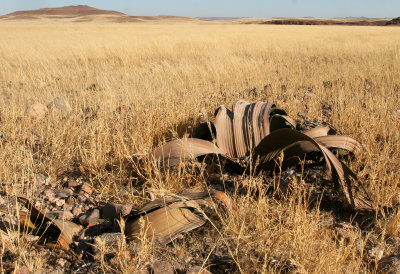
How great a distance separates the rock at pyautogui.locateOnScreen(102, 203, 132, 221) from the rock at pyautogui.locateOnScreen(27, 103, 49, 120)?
7.08ft

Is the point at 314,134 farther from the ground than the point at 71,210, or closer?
farther from the ground

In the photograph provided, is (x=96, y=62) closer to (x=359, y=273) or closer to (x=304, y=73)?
(x=304, y=73)

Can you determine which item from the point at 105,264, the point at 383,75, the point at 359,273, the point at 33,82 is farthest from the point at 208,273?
the point at 383,75

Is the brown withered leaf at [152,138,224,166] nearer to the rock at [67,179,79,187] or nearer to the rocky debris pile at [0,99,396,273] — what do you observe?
the rocky debris pile at [0,99,396,273]

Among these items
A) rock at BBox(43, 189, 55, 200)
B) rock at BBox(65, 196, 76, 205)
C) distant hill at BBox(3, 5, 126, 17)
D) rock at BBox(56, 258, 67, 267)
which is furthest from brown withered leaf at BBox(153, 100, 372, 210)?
distant hill at BBox(3, 5, 126, 17)

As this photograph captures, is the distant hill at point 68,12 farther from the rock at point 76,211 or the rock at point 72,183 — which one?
the rock at point 76,211

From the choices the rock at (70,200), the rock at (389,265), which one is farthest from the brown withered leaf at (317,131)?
the rock at (70,200)

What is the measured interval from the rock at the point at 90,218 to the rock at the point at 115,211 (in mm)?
43

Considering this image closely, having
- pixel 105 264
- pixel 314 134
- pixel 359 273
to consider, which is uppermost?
pixel 314 134

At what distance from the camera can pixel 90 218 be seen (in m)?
1.92

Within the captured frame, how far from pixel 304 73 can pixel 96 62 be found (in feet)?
16.7

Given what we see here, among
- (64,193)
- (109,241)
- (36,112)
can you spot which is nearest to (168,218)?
(109,241)

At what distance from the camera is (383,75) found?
21.1 ft

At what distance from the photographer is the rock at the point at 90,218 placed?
1.91 metres
